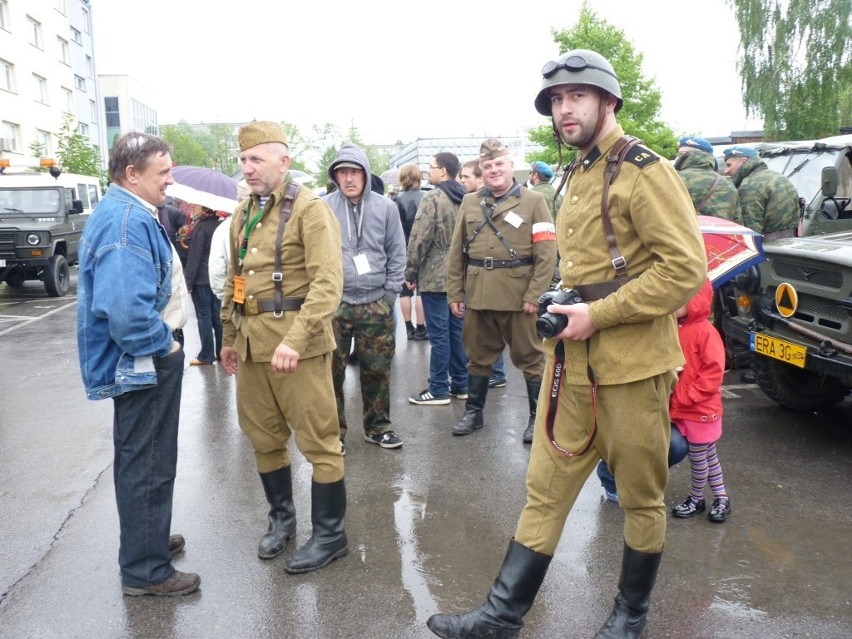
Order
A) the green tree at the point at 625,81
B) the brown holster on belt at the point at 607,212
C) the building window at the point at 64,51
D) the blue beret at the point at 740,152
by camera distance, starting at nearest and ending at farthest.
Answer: the brown holster on belt at the point at 607,212 → the blue beret at the point at 740,152 → the green tree at the point at 625,81 → the building window at the point at 64,51

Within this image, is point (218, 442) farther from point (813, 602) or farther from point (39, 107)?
point (39, 107)

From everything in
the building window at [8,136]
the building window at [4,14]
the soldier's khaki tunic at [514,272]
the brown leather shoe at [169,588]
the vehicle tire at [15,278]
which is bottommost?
the brown leather shoe at [169,588]

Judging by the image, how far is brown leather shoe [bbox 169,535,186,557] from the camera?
3.71 meters

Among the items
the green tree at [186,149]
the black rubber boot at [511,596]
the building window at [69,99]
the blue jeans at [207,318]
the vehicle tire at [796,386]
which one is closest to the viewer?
the black rubber boot at [511,596]

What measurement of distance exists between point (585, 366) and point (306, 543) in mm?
1774

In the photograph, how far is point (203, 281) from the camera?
25.6 ft

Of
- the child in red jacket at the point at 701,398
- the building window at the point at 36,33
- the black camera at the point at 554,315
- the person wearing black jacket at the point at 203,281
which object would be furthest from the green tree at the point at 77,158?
the black camera at the point at 554,315

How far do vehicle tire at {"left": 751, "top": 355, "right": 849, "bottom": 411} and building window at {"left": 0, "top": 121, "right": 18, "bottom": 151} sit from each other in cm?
3435

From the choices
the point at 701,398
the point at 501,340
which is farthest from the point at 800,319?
the point at 501,340

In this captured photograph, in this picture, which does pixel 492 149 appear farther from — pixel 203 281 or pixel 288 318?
pixel 203 281

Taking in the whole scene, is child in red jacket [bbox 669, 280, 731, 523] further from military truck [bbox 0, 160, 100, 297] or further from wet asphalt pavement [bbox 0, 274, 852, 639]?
military truck [bbox 0, 160, 100, 297]

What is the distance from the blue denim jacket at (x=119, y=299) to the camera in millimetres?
3016

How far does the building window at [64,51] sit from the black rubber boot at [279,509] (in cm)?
4377

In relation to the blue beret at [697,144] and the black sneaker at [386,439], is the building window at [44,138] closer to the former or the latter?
the blue beret at [697,144]
